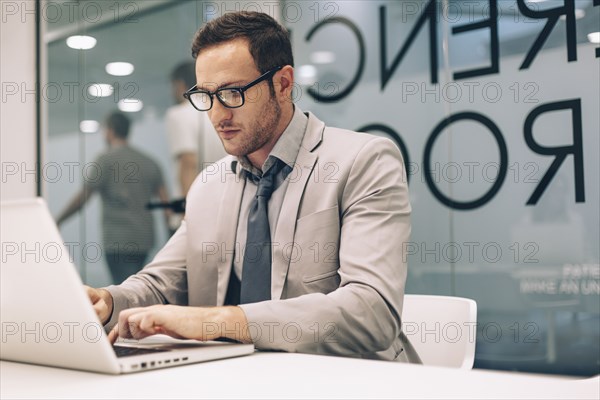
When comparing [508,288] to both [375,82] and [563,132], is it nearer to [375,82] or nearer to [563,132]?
[563,132]

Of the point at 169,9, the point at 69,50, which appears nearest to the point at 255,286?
the point at 169,9

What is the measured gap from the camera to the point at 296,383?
2.81 ft

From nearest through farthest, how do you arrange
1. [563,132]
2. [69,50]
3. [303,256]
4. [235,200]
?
[303,256] → [235,200] → [563,132] → [69,50]

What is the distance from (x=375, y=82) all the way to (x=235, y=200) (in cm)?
186

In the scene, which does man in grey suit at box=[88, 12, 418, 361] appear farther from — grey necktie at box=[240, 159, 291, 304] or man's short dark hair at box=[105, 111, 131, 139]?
man's short dark hair at box=[105, 111, 131, 139]

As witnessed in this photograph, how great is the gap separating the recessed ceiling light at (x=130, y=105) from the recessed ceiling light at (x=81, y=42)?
1.45 feet

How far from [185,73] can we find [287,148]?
2.49 metres

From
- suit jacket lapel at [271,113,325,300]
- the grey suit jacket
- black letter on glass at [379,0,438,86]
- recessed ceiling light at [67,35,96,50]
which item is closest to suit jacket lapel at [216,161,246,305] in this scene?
the grey suit jacket

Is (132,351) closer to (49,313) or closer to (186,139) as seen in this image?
(49,313)

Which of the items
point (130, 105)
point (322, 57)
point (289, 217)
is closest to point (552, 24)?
point (322, 57)

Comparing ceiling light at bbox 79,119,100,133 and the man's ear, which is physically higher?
ceiling light at bbox 79,119,100,133

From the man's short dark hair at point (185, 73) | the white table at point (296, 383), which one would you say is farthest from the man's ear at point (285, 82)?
the man's short dark hair at point (185, 73)

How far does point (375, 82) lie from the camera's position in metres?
3.36

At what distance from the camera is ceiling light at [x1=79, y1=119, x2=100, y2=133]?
13.5ft
